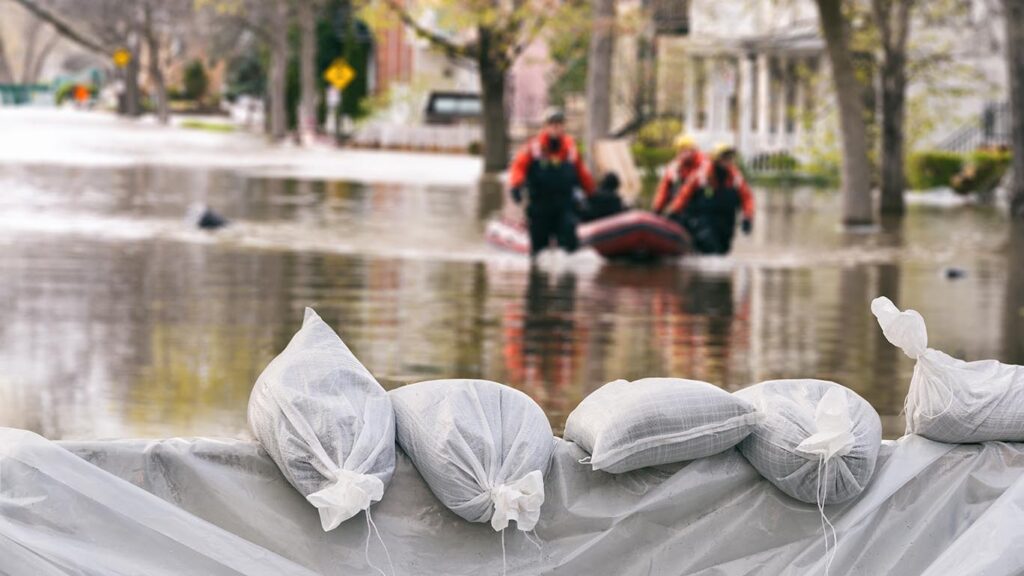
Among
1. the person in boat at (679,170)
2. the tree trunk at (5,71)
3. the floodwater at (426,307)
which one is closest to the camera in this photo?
the floodwater at (426,307)

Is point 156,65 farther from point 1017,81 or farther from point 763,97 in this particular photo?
point 1017,81

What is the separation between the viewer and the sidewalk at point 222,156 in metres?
41.6

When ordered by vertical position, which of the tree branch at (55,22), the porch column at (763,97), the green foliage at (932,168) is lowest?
the green foliage at (932,168)

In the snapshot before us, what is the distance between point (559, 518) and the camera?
500cm

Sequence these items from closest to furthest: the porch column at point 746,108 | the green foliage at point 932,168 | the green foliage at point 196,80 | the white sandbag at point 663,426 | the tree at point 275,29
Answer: the white sandbag at point 663,426, the green foliage at point 932,168, the porch column at point 746,108, the tree at point 275,29, the green foliage at point 196,80

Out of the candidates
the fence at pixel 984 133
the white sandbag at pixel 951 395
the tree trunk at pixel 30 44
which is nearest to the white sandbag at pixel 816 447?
the white sandbag at pixel 951 395

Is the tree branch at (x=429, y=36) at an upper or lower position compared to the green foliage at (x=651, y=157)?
upper

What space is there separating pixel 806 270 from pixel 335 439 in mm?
15588

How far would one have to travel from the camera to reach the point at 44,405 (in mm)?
9578

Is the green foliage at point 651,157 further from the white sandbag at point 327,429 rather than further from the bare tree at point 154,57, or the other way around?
the bare tree at point 154,57

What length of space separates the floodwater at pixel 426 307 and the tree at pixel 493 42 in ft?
37.5

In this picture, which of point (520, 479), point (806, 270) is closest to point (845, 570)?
point (520, 479)

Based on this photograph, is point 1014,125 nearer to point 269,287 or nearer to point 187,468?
point 269,287

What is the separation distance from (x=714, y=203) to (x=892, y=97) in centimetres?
1058
